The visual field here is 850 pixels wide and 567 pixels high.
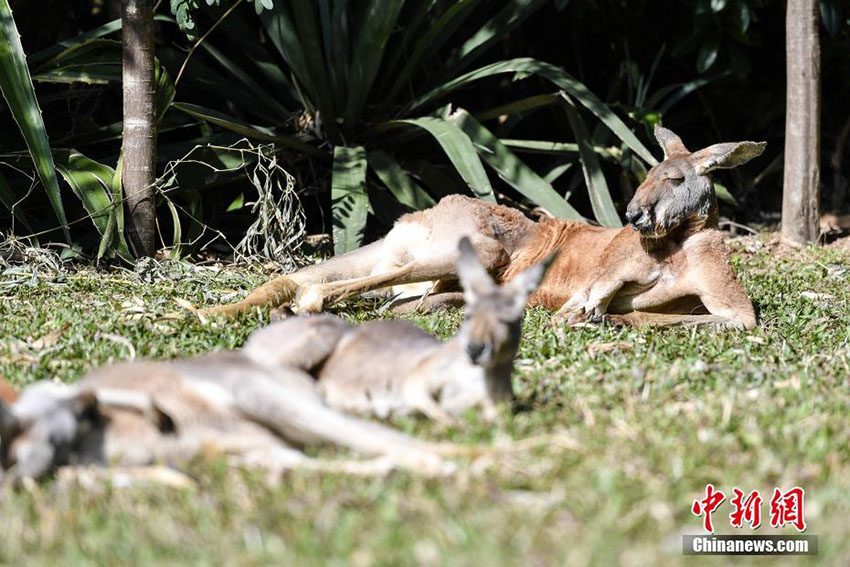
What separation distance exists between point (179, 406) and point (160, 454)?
0.48 ft

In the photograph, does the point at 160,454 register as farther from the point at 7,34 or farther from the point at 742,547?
the point at 7,34

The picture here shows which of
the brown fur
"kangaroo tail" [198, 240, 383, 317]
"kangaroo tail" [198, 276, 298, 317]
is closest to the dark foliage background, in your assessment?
"kangaroo tail" [198, 240, 383, 317]

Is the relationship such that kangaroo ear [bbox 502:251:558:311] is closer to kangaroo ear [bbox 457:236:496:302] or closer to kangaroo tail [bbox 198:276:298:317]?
kangaroo ear [bbox 457:236:496:302]

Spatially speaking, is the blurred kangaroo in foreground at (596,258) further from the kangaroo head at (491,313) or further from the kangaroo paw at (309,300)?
the kangaroo head at (491,313)

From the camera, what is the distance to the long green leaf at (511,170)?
7.28m

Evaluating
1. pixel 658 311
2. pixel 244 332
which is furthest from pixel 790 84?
pixel 244 332

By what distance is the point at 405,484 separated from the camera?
2711 mm

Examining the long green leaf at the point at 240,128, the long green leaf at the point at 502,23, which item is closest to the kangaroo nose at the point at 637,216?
the long green leaf at the point at 240,128

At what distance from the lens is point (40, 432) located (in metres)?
2.76

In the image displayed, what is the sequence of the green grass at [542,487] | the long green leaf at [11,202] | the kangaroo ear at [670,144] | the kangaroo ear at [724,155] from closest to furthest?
the green grass at [542,487], the kangaroo ear at [724,155], the kangaroo ear at [670,144], the long green leaf at [11,202]

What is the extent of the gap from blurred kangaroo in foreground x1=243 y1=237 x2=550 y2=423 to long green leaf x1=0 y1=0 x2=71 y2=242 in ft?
9.98

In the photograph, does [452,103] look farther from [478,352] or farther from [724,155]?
[478,352]

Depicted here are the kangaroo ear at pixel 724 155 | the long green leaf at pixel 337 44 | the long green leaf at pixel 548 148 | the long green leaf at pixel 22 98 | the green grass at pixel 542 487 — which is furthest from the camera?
the long green leaf at pixel 548 148

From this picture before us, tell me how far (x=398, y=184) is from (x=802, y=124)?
Answer: 3.02 meters
